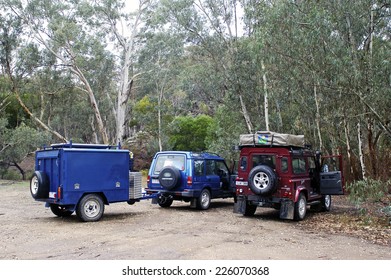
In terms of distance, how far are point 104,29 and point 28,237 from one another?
24546 mm

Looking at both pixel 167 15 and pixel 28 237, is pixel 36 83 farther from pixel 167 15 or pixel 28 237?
pixel 28 237

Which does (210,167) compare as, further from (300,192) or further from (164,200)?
(300,192)

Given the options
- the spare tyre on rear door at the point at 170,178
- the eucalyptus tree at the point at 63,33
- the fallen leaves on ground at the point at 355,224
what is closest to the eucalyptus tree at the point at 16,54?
the eucalyptus tree at the point at 63,33

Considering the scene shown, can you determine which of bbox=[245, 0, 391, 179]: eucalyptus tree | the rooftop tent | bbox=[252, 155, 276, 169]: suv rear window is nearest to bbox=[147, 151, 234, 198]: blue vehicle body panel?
the rooftop tent

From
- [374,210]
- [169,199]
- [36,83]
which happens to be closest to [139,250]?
[169,199]

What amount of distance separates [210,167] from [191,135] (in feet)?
85.3

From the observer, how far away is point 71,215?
1138 centimetres

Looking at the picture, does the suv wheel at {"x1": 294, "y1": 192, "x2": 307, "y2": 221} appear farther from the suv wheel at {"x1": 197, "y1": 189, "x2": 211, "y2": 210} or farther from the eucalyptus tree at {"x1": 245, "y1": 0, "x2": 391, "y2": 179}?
the eucalyptus tree at {"x1": 245, "y1": 0, "x2": 391, "y2": 179}

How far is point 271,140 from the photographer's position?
1081cm

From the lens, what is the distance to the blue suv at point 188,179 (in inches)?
487

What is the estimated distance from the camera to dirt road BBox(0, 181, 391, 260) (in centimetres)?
692

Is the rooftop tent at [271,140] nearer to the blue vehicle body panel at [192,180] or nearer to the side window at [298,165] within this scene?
the side window at [298,165]

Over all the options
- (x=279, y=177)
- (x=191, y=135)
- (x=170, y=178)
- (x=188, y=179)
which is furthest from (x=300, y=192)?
(x=191, y=135)

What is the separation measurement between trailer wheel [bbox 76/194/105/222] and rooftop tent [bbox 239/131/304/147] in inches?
167
